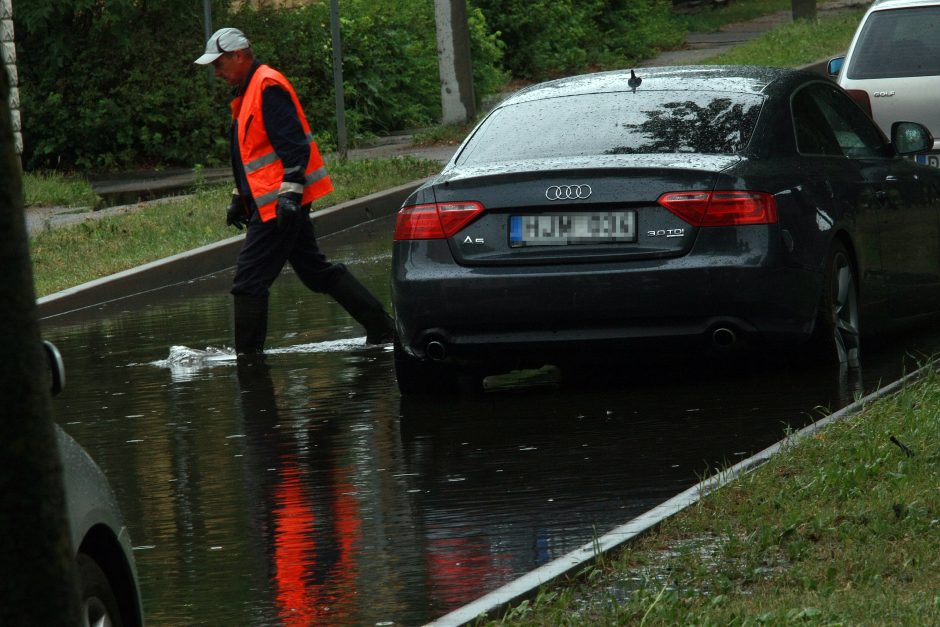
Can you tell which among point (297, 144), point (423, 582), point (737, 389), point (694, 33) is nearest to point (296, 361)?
point (297, 144)

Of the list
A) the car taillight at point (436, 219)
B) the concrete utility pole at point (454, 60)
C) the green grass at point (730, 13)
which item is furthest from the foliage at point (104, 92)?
the green grass at point (730, 13)

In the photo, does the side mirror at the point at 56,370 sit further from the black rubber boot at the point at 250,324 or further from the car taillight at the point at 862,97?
the car taillight at the point at 862,97

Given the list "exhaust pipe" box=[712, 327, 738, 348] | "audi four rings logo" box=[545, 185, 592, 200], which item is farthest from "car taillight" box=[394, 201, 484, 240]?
"exhaust pipe" box=[712, 327, 738, 348]

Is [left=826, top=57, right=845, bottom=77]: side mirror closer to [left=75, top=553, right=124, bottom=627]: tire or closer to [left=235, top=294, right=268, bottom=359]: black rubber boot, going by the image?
[left=235, top=294, right=268, bottom=359]: black rubber boot

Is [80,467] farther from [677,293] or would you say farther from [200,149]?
[200,149]

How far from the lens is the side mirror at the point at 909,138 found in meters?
9.76

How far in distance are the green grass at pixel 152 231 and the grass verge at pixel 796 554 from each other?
26.0 ft

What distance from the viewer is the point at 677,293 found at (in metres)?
8.01

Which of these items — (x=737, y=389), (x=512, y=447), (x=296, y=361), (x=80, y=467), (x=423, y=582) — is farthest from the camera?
(x=296, y=361)

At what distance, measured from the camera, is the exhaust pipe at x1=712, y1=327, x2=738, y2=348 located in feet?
26.6

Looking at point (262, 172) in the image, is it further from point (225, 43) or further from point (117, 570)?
point (117, 570)

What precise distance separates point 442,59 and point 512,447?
56.7 ft

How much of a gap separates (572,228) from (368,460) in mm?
1338

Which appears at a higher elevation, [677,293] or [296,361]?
[677,293]
